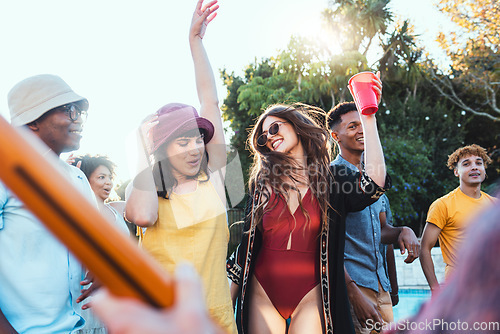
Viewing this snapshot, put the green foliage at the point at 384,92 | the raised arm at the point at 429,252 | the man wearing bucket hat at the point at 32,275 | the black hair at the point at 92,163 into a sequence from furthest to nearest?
the green foliage at the point at 384,92 < the black hair at the point at 92,163 < the raised arm at the point at 429,252 < the man wearing bucket hat at the point at 32,275

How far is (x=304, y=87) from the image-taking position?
64.3 ft

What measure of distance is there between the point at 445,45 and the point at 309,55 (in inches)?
254

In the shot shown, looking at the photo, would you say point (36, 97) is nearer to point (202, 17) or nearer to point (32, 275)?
point (32, 275)

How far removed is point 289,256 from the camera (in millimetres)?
2463

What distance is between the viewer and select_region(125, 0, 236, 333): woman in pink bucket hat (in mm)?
2098

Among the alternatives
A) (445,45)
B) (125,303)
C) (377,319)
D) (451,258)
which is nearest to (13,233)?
(125,303)

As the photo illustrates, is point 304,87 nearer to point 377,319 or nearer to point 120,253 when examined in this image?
point 377,319

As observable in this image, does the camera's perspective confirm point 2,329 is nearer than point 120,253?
No

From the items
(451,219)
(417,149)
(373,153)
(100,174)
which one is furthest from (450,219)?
(417,149)

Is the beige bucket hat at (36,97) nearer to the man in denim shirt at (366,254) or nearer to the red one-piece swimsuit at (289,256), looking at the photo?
the red one-piece swimsuit at (289,256)

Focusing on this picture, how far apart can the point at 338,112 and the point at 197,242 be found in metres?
2.07

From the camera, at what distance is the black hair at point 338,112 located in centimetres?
369

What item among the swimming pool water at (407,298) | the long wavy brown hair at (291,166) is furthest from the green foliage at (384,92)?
the long wavy brown hair at (291,166)

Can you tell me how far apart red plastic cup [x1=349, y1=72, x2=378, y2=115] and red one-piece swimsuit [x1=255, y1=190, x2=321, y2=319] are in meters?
0.58
